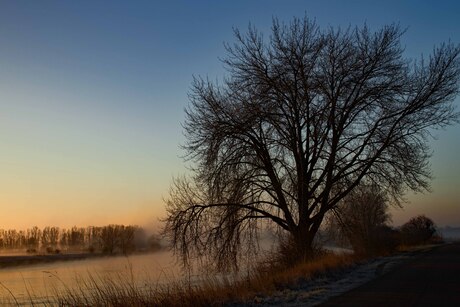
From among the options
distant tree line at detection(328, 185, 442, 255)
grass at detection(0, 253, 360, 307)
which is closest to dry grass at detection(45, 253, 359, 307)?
grass at detection(0, 253, 360, 307)

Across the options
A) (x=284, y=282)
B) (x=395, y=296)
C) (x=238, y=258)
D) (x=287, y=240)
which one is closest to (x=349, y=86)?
(x=287, y=240)

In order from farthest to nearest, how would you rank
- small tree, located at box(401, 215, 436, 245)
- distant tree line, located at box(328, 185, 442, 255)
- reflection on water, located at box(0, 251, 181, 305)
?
small tree, located at box(401, 215, 436, 245) → distant tree line, located at box(328, 185, 442, 255) → reflection on water, located at box(0, 251, 181, 305)

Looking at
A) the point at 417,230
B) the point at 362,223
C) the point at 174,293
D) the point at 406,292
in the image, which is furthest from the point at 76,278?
the point at 417,230

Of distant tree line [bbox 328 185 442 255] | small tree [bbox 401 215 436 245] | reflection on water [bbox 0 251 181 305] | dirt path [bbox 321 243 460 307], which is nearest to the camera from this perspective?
dirt path [bbox 321 243 460 307]

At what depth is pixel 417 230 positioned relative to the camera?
243 ft

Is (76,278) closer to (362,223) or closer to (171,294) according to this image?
(171,294)

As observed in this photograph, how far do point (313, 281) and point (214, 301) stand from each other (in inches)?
220

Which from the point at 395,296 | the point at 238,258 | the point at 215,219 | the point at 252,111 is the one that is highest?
the point at 252,111

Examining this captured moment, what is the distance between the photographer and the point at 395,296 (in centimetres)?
1288

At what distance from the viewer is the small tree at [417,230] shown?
68.8 meters

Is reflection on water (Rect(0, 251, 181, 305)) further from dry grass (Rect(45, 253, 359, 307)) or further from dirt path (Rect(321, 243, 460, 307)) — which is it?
dirt path (Rect(321, 243, 460, 307))

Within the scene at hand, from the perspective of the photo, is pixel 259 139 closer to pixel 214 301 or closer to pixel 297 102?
pixel 297 102

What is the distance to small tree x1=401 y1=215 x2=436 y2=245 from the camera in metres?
68.8

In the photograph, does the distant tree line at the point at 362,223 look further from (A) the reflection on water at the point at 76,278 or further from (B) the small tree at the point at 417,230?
(A) the reflection on water at the point at 76,278
